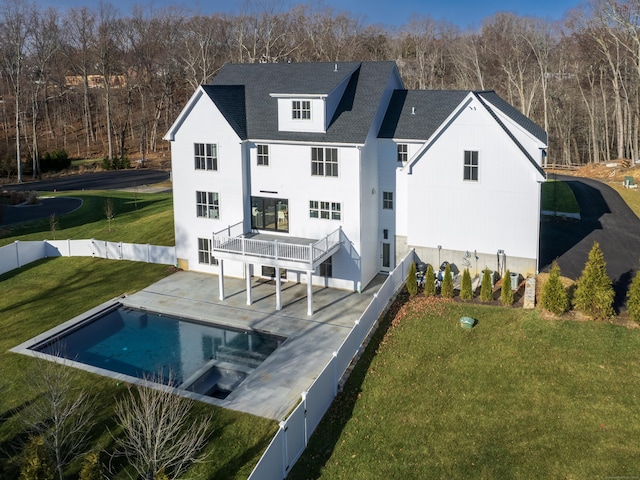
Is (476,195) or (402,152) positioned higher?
(402,152)

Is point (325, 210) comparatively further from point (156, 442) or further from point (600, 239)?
point (156, 442)

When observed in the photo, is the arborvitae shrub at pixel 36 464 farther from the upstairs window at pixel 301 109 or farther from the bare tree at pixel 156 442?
the upstairs window at pixel 301 109

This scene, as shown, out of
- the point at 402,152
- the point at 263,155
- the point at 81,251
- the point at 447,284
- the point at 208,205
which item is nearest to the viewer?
Answer: the point at 447,284

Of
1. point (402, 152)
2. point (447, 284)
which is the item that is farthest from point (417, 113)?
point (447, 284)

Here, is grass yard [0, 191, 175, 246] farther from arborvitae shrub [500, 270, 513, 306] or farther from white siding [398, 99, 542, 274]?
arborvitae shrub [500, 270, 513, 306]

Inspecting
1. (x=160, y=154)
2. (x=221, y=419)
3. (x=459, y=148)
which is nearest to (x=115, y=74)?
(x=160, y=154)
